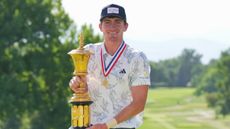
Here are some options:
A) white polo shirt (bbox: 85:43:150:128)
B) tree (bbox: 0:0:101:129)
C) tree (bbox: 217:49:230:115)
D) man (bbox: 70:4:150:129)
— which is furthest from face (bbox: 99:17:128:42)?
tree (bbox: 217:49:230:115)

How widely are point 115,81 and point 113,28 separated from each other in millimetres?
459

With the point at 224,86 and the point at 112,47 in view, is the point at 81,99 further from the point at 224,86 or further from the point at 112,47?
the point at 224,86

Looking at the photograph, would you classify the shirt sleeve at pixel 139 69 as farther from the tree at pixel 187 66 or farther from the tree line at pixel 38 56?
the tree at pixel 187 66

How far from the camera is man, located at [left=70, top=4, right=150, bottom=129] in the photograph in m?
5.21

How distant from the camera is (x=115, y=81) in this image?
532 cm

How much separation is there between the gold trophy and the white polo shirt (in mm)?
252

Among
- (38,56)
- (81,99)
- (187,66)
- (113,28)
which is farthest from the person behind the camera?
(187,66)

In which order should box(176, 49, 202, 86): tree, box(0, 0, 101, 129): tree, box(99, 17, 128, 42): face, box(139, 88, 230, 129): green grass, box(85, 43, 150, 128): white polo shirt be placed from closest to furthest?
1. box(99, 17, 128, 42): face
2. box(85, 43, 150, 128): white polo shirt
3. box(0, 0, 101, 129): tree
4. box(139, 88, 230, 129): green grass
5. box(176, 49, 202, 86): tree

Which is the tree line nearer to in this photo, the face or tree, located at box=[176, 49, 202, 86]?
the face

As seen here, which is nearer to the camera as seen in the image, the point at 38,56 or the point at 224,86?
the point at 38,56

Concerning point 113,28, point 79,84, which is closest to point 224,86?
point 113,28

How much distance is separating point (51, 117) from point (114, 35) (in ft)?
106

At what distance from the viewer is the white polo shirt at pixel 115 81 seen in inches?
209

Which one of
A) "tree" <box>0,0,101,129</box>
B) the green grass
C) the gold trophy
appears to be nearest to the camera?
the gold trophy
